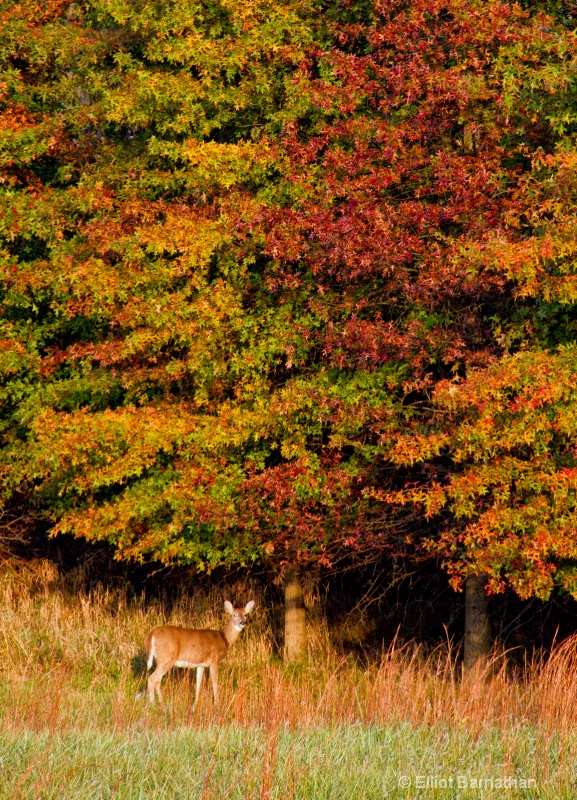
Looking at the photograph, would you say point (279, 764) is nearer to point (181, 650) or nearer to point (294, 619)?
point (181, 650)

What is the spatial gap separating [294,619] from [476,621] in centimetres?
289

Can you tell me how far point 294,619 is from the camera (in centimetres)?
1580

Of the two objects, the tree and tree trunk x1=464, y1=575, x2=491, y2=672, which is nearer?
the tree

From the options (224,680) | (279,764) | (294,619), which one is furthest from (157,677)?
(279,764)

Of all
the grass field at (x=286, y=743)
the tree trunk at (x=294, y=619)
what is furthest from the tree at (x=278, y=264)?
the grass field at (x=286, y=743)

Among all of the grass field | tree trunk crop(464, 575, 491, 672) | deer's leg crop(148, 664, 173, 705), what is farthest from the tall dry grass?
tree trunk crop(464, 575, 491, 672)

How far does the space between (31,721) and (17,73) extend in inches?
395

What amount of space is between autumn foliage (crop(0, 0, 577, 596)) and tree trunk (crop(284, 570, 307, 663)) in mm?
1533

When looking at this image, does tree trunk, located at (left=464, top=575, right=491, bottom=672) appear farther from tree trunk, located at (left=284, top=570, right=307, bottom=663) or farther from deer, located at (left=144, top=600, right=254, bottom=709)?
deer, located at (left=144, top=600, right=254, bottom=709)

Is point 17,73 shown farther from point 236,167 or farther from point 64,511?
point 64,511

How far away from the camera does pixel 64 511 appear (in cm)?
1547

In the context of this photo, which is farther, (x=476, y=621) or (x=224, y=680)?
(x=224, y=680)

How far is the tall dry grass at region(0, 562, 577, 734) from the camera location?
9.67 m

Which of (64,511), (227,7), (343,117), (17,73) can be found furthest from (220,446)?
(17,73)
